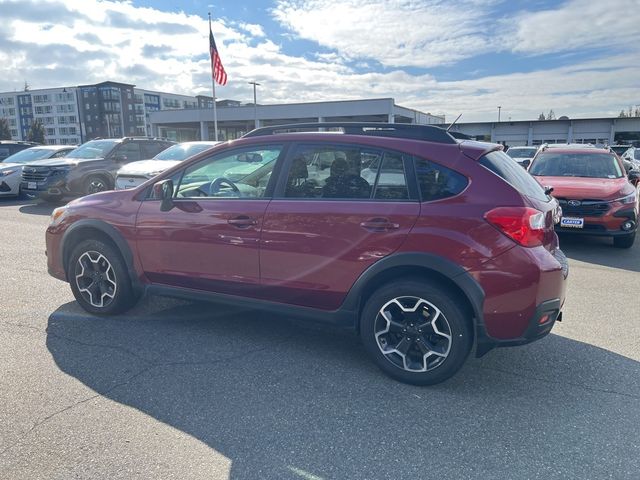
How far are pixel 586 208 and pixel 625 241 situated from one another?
998mm

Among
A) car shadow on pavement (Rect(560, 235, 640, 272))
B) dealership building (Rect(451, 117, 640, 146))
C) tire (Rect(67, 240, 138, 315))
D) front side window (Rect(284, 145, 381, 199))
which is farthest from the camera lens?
dealership building (Rect(451, 117, 640, 146))

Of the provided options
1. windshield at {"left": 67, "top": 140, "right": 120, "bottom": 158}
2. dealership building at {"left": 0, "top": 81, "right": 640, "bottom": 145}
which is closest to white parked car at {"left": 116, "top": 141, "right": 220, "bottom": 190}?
windshield at {"left": 67, "top": 140, "right": 120, "bottom": 158}

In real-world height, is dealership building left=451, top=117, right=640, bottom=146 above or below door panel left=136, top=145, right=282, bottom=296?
above

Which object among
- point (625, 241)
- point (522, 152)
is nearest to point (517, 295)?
point (625, 241)

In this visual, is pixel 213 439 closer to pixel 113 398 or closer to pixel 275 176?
pixel 113 398

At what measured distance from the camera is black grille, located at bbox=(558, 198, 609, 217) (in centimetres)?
729

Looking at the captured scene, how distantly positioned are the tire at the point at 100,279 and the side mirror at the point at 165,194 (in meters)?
0.72

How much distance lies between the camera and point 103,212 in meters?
4.38

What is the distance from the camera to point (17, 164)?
556 inches

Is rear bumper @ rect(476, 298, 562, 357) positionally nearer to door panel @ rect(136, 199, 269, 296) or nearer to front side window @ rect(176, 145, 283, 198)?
door panel @ rect(136, 199, 269, 296)

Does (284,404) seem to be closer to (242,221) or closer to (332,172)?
(242,221)

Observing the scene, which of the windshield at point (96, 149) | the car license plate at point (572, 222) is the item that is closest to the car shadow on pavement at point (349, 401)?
the car license plate at point (572, 222)

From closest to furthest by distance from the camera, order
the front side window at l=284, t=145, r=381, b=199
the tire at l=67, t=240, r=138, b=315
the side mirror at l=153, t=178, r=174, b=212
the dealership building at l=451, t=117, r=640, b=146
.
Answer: the front side window at l=284, t=145, r=381, b=199 < the side mirror at l=153, t=178, r=174, b=212 < the tire at l=67, t=240, r=138, b=315 < the dealership building at l=451, t=117, r=640, b=146

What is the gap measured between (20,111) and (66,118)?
1359 centimetres
